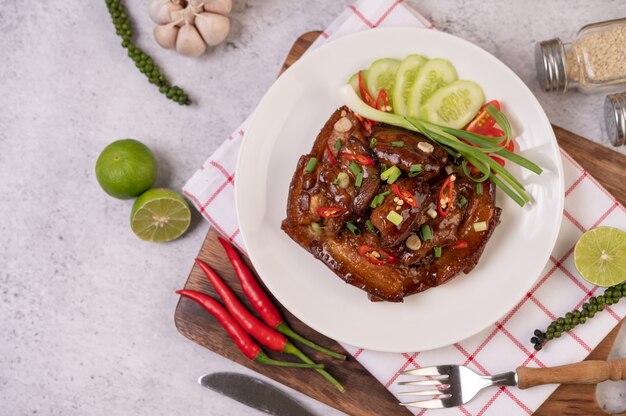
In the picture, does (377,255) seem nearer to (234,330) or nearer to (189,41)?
(234,330)

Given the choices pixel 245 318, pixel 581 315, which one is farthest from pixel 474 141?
pixel 245 318

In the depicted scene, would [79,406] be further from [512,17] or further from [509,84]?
[512,17]

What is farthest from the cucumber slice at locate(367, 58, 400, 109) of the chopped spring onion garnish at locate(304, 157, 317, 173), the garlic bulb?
the garlic bulb

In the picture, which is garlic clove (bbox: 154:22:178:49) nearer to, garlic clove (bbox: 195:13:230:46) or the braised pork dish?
garlic clove (bbox: 195:13:230:46)

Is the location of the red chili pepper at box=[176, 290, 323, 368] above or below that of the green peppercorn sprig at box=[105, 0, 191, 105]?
below

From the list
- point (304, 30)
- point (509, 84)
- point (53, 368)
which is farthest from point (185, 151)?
point (509, 84)

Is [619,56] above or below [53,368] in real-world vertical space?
above
